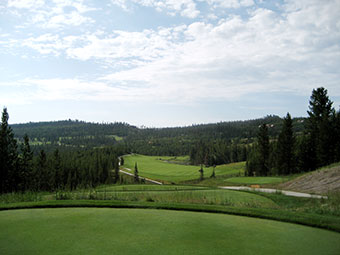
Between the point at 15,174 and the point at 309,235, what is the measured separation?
2048 inches

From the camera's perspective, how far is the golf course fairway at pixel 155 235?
4.79 meters

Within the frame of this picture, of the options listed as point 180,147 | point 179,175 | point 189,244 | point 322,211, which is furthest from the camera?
point 180,147

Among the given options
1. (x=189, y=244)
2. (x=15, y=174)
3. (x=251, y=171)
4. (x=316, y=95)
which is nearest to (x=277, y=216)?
(x=189, y=244)

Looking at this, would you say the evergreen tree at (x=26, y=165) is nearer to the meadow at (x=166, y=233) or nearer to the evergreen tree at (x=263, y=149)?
the evergreen tree at (x=263, y=149)

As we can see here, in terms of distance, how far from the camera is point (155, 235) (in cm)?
561

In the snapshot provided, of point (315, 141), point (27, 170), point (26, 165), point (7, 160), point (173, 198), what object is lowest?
point (27, 170)

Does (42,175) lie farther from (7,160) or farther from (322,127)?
(322,127)

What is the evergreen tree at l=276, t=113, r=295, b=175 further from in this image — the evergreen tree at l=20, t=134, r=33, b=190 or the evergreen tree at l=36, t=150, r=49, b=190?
the evergreen tree at l=36, t=150, r=49, b=190

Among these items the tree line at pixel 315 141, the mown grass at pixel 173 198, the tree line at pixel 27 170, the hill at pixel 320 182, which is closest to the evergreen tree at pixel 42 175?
the tree line at pixel 27 170

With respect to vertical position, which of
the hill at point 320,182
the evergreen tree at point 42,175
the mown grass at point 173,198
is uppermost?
the mown grass at point 173,198

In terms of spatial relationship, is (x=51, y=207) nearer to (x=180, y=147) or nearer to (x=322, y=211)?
(x=322, y=211)

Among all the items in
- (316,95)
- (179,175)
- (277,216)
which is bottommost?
(179,175)

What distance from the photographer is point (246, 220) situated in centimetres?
729

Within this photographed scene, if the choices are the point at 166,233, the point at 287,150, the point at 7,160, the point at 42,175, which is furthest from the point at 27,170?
the point at 166,233
